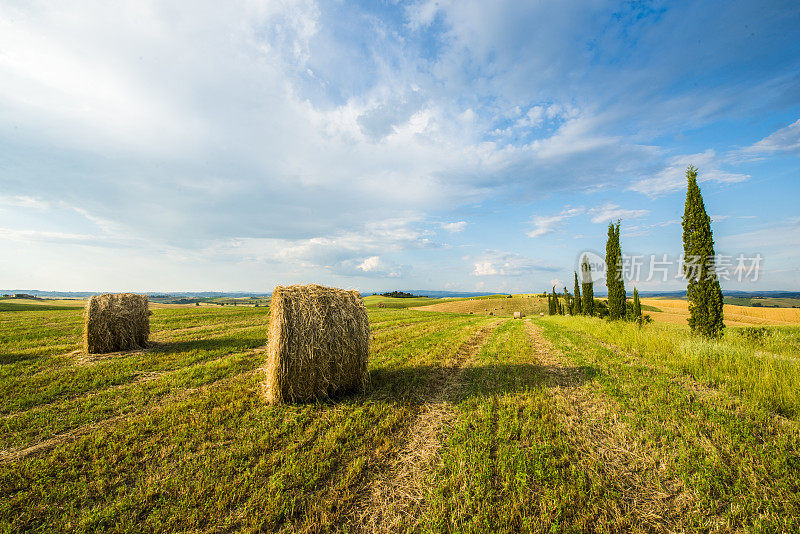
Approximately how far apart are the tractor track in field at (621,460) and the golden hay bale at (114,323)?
51.4 feet

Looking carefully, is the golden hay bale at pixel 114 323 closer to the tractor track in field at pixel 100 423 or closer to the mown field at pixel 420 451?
the mown field at pixel 420 451

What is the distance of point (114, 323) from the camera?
12188 mm

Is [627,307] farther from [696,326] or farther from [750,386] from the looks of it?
[750,386]

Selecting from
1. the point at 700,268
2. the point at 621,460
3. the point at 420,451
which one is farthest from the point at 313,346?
the point at 700,268

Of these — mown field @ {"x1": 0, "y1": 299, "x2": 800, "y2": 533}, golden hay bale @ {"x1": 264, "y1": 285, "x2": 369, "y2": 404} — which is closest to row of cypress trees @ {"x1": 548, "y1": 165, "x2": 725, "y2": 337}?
mown field @ {"x1": 0, "y1": 299, "x2": 800, "y2": 533}

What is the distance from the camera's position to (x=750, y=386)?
656 centimetres

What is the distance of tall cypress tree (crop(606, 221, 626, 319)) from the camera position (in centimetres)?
2316

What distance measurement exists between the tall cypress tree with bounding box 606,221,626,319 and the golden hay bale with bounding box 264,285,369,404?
2340 centimetres

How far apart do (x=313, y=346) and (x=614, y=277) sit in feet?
82.1

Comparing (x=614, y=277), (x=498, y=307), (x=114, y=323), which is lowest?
(x=498, y=307)

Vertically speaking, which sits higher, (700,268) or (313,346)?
(700,268)

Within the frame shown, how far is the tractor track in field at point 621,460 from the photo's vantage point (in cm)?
347

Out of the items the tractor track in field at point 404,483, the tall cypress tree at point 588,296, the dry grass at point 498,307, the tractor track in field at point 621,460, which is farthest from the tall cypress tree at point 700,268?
the dry grass at point 498,307

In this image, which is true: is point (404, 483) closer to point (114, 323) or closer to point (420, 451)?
point (420, 451)
